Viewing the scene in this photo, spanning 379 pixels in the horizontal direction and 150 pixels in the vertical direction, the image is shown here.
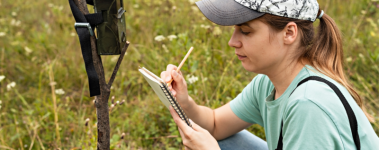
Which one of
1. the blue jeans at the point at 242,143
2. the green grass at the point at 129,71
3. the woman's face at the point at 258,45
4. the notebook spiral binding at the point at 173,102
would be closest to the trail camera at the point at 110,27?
the notebook spiral binding at the point at 173,102

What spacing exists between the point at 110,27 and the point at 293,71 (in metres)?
0.75

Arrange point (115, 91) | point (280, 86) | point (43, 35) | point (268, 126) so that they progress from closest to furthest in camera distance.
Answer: point (280, 86) < point (268, 126) < point (115, 91) < point (43, 35)

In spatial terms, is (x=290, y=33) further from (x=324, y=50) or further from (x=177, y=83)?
(x=177, y=83)

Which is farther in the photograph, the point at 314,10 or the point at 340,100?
the point at 314,10

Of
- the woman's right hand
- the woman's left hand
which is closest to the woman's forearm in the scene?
the woman's right hand

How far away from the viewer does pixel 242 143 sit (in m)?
1.72

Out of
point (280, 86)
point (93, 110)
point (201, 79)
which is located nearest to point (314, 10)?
point (280, 86)

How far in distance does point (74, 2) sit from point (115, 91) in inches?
63.4

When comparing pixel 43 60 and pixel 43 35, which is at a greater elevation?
pixel 43 35

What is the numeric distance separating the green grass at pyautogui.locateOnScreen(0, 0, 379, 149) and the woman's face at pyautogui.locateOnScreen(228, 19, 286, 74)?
2.75 feet

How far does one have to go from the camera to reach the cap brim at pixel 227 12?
1114mm

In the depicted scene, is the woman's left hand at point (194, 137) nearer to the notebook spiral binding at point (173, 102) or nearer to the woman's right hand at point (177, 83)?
the notebook spiral binding at point (173, 102)

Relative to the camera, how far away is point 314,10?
118 cm

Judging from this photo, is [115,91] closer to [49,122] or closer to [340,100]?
[49,122]
